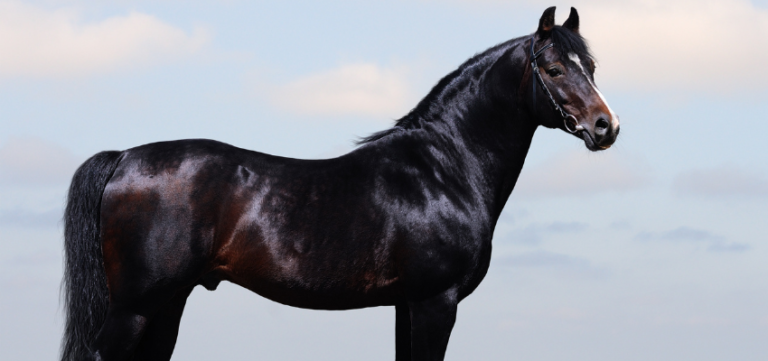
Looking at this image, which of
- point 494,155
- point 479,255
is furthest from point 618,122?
point 479,255

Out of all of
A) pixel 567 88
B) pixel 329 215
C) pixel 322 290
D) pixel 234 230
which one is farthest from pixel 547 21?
pixel 234 230

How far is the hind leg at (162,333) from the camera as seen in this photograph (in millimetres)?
7988

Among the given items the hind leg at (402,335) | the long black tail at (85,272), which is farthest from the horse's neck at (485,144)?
the long black tail at (85,272)

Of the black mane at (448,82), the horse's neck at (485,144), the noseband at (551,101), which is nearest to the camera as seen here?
the noseband at (551,101)

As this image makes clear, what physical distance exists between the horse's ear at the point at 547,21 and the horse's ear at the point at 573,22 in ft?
1.26

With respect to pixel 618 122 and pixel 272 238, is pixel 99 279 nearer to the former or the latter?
pixel 272 238

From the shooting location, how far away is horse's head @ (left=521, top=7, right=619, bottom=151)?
7.41 meters

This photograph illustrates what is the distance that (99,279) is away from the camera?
7.54m

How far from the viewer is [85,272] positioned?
297 inches

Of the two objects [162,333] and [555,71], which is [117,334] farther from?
[555,71]

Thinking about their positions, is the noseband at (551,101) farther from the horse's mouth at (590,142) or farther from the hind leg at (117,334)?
the hind leg at (117,334)

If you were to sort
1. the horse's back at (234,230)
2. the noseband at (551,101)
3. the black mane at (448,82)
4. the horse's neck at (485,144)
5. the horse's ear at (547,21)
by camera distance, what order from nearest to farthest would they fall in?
the horse's back at (234,230) → the noseband at (551,101) → the horse's ear at (547,21) → the horse's neck at (485,144) → the black mane at (448,82)

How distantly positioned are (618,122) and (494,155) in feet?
3.98

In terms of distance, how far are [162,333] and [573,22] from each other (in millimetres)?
5115
